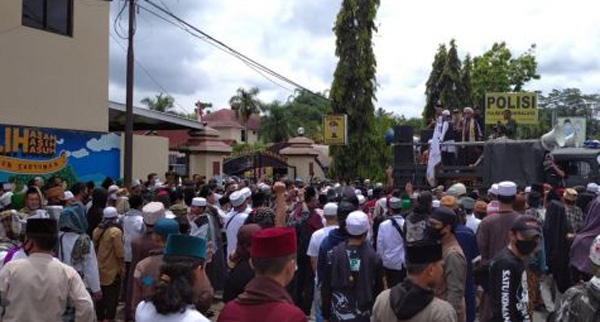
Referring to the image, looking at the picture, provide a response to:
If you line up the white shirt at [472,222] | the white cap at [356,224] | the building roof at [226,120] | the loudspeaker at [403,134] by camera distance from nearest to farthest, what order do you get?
the white cap at [356,224] < the white shirt at [472,222] < the loudspeaker at [403,134] < the building roof at [226,120]

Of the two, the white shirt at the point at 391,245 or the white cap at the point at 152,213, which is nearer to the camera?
the white cap at the point at 152,213

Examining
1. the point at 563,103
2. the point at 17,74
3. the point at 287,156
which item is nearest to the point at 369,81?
the point at 287,156

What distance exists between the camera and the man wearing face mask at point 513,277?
4.98 metres

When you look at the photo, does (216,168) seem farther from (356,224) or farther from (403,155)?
(356,224)

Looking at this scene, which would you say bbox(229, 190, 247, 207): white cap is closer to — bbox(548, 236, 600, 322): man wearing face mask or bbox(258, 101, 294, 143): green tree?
bbox(548, 236, 600, 322): man wearing face mask

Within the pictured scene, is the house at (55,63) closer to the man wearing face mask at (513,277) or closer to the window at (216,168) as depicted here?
the window at (216,168)

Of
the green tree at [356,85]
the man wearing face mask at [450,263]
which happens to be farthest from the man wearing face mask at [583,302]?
the green tree at [356,85]

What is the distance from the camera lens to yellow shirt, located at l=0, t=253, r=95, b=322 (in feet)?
16.0

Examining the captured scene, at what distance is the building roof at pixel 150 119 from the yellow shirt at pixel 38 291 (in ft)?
53.4

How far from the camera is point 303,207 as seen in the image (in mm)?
10250

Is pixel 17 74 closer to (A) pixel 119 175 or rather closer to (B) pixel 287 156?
(A) pixel 119 175

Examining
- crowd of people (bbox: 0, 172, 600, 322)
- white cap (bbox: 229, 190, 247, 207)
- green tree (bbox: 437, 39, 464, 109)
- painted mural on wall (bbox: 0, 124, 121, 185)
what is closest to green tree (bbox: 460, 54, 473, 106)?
green tree (bbox: 437, 39, 464, 109)

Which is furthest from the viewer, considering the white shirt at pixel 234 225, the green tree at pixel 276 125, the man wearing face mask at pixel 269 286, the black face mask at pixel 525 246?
the green tree at pixel 276 125

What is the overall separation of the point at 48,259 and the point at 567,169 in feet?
34.3
